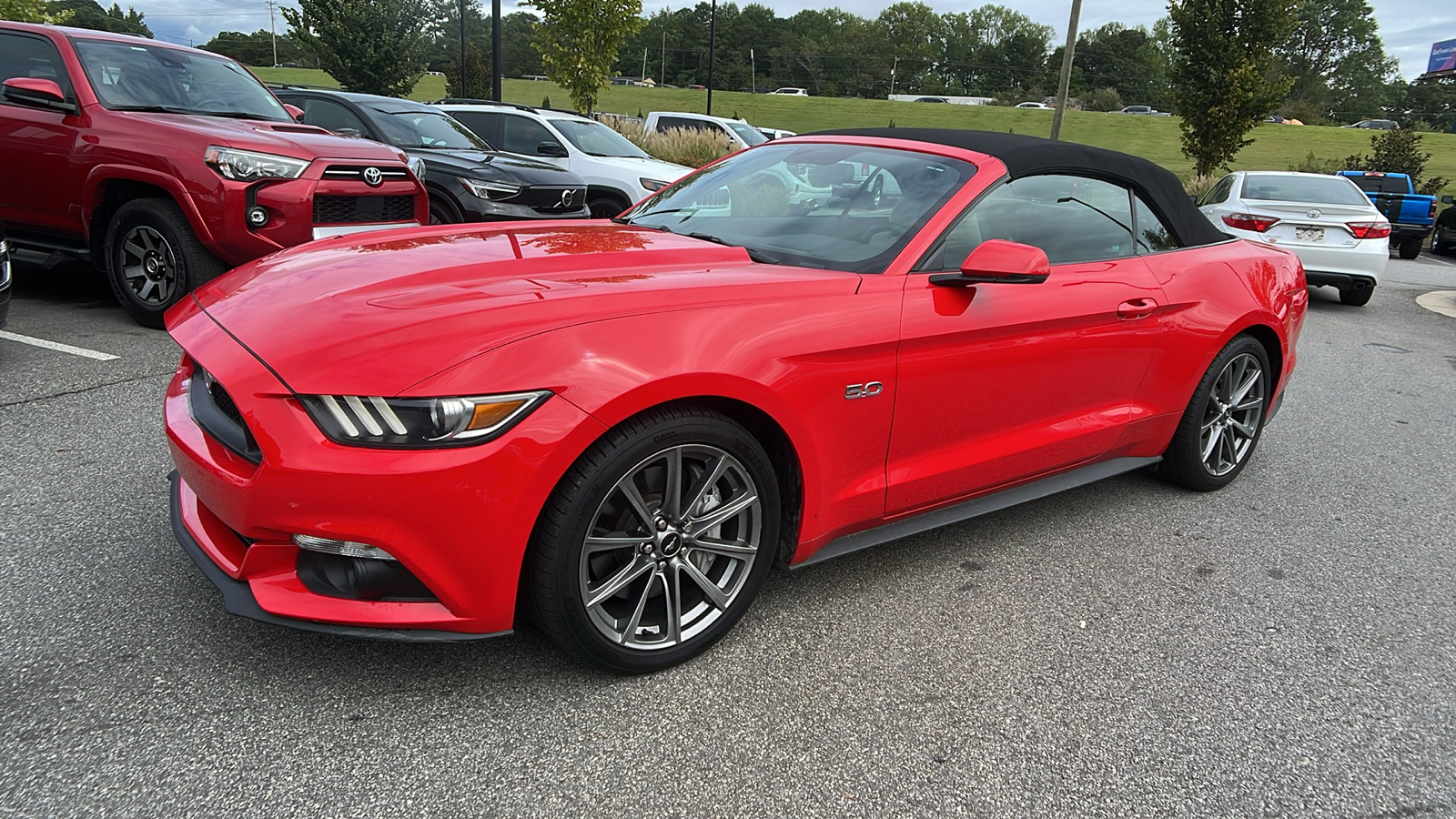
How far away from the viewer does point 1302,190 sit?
435 inches

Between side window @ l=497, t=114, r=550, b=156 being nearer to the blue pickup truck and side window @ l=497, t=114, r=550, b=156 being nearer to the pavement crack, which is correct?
the pavement crack

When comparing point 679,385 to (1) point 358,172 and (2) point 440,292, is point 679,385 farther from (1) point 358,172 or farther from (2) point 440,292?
(1) point 358,172

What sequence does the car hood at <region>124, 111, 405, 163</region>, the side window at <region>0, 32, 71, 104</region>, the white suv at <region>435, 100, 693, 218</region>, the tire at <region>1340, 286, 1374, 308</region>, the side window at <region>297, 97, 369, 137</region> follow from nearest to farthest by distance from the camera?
1. the car hood at <region>124, 111, 405, 163</region>
2. the side window at <region>0, 32, 71, 104</region>
3. the side window at <region>297, 97, 369, 137</region>
4. the white suv at <region>435, 100, 693, 218</region>
5. the tire at <region>1340, 286, 1374, 308</region>

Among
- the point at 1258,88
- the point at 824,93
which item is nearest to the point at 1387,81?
the point at 824,93

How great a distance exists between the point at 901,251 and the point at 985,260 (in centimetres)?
27

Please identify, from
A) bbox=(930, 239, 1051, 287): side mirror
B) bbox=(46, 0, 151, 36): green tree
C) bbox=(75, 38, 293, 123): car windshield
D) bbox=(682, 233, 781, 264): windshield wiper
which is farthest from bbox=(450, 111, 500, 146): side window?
bbox=(46, 0, 151, 36): green tree

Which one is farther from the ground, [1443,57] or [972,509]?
[1443,57]

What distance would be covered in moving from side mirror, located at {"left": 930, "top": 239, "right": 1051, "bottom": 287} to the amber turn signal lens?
4.85 feet

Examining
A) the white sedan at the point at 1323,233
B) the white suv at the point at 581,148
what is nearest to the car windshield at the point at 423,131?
the white suv at the point at 581,148

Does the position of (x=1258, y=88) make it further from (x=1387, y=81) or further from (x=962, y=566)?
(x=1387, y=81)

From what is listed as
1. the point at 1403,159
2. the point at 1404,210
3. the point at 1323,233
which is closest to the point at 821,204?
the point at 1323,233

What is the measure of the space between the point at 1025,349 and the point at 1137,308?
0.70m

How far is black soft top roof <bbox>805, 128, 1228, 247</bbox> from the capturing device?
336 cm

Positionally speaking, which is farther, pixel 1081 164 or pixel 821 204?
pixel 1081 164
